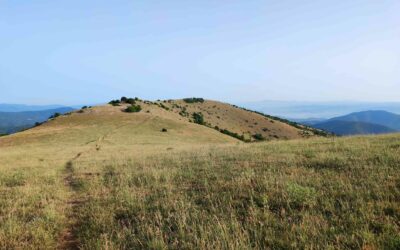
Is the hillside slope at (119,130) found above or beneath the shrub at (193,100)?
beneath

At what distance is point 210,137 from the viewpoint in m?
60.3

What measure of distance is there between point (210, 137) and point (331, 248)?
54.4m

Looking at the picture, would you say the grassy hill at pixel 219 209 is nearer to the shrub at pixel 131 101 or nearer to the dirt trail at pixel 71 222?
the dirt trail at pixel 71 222

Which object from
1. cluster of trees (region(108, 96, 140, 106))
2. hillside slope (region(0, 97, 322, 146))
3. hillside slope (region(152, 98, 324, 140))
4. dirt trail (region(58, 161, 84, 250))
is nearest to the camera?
dirt trail (region(58, 161, 84, 250))

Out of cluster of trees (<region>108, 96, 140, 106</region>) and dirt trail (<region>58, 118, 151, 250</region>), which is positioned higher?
cluster of trees (<region>108, 96, 140, 106</region>)

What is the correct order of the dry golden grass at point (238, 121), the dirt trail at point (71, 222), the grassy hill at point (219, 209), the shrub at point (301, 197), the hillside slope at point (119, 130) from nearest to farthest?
the grassy hill at point (219, 209) < the dirt trail at point (71, 222) < the shrub at point (301, 197) < the hillside slope at point (119, 130) < the dry golden grass at point (238, 121)

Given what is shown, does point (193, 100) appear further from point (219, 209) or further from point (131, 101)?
point (219, 209)

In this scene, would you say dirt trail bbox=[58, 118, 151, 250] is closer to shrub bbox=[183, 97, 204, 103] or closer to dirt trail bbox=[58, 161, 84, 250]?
dirt trail bbox=[58, 161, 84, 250]

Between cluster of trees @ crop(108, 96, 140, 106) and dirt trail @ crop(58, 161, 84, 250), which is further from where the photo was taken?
cluster of trees @ crop(108, 96, 140, 106)

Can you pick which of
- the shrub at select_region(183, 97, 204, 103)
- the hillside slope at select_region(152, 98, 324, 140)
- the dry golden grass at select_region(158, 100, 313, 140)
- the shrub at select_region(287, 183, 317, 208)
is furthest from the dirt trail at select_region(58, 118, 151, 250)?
the shrub at select_region(183, 97, 204, 103)

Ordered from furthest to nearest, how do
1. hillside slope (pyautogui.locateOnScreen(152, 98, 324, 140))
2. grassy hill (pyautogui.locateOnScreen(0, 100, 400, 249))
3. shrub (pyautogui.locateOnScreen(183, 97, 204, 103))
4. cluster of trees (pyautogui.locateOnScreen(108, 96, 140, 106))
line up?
shrub (pyautogui.locateOnScreen(183, 97, 204, 103)), hillside slope (pyautogui.locateOnScreen(152, 98, 324, 140)), cluster of trees (pyautogui.locateOnScreen(108, 96, 140, 106)), grassy hill (pyautogui.locateOnScreen(0, 100, 400, 249))

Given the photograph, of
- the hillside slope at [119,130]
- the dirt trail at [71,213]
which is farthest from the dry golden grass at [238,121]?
the dirt trail at [71,213]

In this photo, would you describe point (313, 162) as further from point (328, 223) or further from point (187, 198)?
point (328, 223)

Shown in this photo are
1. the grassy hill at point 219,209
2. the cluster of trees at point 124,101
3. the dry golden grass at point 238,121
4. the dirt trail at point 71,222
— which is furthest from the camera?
the dry golden grass at point 238,121
